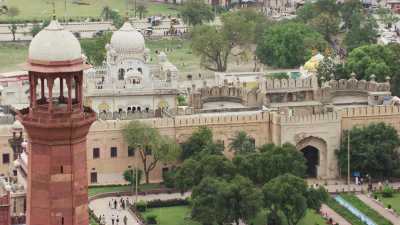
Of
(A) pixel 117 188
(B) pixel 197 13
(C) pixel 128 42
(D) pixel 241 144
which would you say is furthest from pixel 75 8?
(A) pixel 117 188

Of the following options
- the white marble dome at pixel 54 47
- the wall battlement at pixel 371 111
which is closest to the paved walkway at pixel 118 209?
the wall battlement at pixel 371 111

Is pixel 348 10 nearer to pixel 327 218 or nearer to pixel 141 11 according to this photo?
pixel 141 11

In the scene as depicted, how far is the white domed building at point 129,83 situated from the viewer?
62.8 meters

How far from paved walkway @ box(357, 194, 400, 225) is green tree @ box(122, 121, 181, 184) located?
29.2 ft

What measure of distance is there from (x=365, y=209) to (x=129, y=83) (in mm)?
16202

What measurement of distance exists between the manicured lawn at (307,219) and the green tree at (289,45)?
129 ft

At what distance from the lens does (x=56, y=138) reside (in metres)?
20.8

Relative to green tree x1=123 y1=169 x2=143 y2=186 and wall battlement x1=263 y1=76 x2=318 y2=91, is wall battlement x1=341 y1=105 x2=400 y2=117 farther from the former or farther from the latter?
green tree x1=123 y1=169 x2=143 y2=186

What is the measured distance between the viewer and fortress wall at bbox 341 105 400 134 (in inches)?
2378

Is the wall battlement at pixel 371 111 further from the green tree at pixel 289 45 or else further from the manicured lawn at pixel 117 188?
the green tree at pixel 289 45

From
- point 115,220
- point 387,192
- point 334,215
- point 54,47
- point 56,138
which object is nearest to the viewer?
point 56,138

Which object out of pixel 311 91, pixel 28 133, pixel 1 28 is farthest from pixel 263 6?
pixel 28 133

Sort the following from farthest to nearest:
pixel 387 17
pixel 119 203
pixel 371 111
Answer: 1. pixel 387 17
2. pixel 371 111
3. pixel 119 203

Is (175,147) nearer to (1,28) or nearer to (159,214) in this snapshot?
(159,214)
